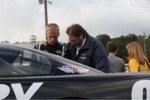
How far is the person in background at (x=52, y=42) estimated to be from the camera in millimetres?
4766

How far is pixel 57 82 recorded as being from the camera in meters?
2.87

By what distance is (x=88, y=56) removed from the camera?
4422 mm

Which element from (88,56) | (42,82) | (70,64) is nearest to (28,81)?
(42,82)

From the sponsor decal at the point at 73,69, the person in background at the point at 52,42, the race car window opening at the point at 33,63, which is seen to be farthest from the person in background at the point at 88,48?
the race car window opening at the point at 33,63

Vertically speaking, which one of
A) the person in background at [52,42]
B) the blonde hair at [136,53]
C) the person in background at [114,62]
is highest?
the person in background at [52,42]

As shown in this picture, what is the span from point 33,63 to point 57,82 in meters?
0.41

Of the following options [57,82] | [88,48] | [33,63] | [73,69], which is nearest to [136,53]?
[88,48]

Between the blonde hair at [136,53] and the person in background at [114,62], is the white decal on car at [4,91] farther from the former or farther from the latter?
the person in background at [114,62]

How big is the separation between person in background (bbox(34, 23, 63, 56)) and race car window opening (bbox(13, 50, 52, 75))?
151cm

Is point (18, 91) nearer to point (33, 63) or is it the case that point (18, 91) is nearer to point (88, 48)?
point (33, 63)

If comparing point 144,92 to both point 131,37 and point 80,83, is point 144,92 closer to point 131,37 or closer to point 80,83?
point 80,83

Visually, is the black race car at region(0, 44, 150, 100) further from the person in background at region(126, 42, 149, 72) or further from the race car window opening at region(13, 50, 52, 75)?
the person in background at region(126, 42, 149, 72)

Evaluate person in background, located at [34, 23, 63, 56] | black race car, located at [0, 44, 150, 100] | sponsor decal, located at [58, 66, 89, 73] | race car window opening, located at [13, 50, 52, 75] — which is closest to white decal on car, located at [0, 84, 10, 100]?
black race car, located at [0, 44, 150, 100]

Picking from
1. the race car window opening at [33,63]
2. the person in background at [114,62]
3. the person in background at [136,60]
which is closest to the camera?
the race car window opening at [33,63]
